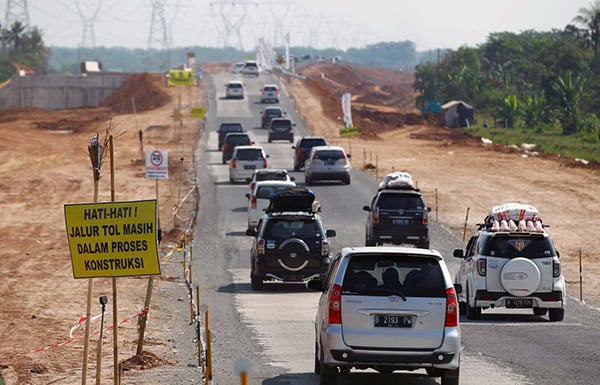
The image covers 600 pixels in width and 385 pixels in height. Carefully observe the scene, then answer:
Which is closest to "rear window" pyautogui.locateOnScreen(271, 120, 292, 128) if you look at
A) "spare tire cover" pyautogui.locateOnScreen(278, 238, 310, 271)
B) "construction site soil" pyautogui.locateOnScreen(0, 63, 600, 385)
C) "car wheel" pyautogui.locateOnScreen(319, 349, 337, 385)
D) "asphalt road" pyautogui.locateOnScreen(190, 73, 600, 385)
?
"construction site soil" pyautogui.locateOnScreen(0, 63, 600, 385)

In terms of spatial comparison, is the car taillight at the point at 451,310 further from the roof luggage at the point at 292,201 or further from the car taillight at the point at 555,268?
the roof luggage at the point at 292,201

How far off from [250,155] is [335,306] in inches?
1652

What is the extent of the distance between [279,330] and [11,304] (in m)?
7.87

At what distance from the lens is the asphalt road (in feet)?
53.2

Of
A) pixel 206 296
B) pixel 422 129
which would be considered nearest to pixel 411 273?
pixel 206 296

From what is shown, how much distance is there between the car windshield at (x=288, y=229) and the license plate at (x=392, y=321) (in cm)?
1289

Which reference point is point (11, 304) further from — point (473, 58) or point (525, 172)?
point (473, 58)

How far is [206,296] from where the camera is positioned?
26.8m

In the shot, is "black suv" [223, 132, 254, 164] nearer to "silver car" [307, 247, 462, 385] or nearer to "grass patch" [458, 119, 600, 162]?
"grass patch" [458, 119, 600, 162]

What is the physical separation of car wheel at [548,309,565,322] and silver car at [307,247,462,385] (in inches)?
325

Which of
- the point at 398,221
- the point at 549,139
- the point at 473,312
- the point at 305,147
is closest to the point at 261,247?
the point at 473,312

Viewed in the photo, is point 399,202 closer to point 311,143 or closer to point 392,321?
point 392,321

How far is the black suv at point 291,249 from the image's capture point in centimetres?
2702

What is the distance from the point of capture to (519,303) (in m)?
22.2
